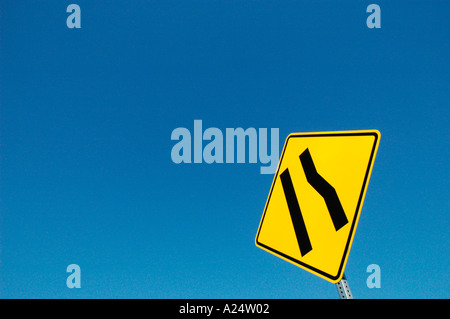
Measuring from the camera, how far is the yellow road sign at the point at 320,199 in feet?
3.23

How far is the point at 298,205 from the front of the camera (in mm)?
1168

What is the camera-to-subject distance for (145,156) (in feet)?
8.18

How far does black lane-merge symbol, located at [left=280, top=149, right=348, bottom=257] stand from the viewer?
3.34 feet

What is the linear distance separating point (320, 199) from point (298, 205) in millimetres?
103

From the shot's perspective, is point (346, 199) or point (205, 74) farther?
point (205, 74)

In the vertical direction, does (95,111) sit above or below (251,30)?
below

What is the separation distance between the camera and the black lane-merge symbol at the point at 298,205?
3.34 feet

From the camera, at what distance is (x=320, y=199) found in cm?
108

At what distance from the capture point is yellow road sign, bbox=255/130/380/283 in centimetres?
98
